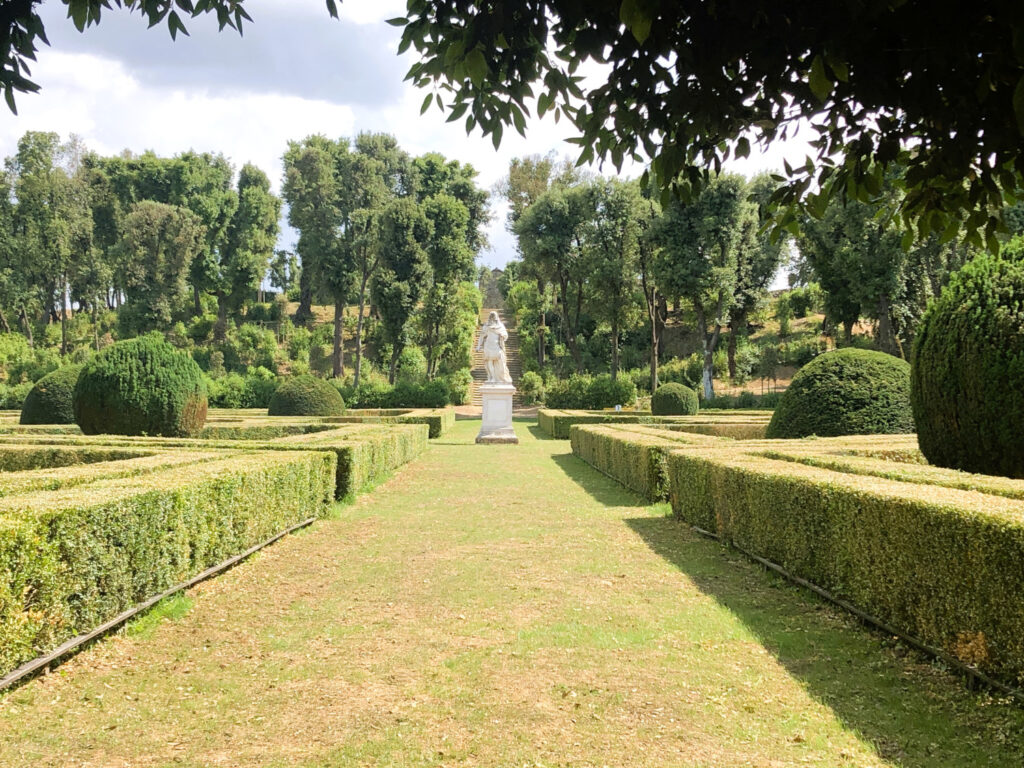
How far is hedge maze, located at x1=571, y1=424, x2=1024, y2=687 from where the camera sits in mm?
3438

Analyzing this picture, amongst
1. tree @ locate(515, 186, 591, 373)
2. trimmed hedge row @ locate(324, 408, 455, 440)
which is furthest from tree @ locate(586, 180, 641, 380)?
trimmed hedge row @ locate(324, 408, 455, 440)

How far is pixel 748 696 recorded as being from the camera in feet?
11.6

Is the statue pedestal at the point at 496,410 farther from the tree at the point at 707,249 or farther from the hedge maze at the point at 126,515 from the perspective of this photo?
the tree at the point at 707,249

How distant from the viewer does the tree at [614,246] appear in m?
35.5

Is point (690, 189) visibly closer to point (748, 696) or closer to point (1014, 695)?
point (748, 696)

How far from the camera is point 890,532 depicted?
4336 mm

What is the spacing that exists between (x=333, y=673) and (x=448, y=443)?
57.4ft

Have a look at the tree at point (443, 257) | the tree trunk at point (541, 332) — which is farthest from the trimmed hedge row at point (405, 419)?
the tree trunk at point (541, 332)

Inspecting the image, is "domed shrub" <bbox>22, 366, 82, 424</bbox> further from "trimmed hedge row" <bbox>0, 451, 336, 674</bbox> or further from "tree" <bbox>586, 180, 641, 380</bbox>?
"tree" <bbox>586, 180, 641, 380</bbox>

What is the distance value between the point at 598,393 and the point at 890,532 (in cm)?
2834

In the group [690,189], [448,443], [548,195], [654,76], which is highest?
[548,195]

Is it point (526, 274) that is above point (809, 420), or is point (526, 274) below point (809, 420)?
above

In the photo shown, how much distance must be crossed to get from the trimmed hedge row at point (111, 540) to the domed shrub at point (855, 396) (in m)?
8.52

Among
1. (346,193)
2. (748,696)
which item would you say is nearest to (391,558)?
(748,696)
